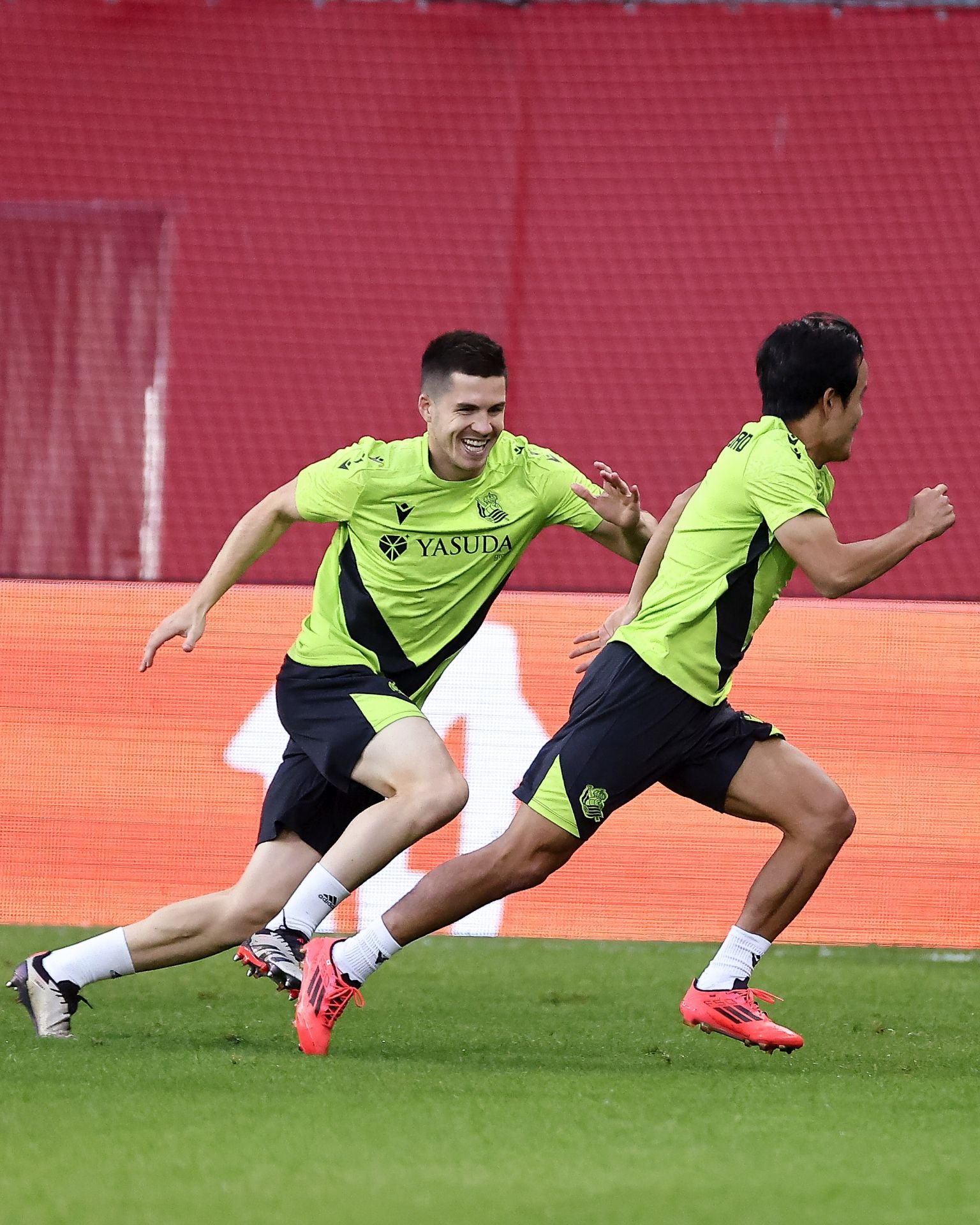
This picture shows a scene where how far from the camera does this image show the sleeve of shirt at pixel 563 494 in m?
5.29

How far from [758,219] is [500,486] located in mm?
7593

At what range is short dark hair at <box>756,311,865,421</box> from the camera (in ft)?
15.5

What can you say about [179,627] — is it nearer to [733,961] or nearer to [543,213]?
[733,961]

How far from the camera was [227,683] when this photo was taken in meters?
6.94

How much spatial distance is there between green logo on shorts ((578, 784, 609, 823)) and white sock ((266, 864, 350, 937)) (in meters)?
0.67

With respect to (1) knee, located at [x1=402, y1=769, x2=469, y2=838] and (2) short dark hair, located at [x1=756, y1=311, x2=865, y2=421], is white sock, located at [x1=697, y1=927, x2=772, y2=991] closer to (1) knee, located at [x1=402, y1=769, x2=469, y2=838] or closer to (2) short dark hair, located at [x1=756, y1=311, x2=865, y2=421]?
(1) knee, located at [x1=402, y1=769, x2=469, y2=838]

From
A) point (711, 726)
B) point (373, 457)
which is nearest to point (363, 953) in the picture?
point (711, 726)

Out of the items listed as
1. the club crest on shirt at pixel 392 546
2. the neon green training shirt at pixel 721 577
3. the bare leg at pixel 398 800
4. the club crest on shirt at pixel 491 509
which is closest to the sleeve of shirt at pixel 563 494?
the club crest on shirt at pixel 491 509

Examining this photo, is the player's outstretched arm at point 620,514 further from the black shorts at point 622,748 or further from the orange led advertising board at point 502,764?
the orange led advertising board at point 502,764

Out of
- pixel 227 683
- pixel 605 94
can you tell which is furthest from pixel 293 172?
pixel 227 683

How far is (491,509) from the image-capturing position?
5180 millimetres

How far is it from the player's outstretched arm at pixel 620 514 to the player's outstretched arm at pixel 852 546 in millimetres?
688

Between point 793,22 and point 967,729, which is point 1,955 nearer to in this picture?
point 967,729

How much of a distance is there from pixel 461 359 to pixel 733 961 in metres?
1.73
